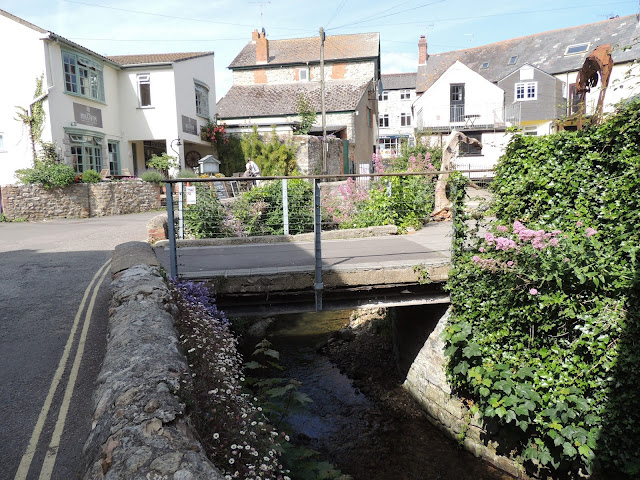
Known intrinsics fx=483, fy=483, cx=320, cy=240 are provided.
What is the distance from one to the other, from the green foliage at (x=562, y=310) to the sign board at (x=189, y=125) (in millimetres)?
19196

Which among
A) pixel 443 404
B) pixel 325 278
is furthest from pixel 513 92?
pixel 325 278

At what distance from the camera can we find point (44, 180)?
16062 millimetres

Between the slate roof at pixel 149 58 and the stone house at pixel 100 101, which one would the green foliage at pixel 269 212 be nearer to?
the stone house at pixel 100 101

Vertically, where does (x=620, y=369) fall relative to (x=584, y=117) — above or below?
below

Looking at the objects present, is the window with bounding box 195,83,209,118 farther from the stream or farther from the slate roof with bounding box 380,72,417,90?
the slate roof with bounding box 380,72,417,90

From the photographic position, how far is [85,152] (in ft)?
62.2

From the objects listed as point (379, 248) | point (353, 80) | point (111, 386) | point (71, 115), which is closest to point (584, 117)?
point (379, 248)

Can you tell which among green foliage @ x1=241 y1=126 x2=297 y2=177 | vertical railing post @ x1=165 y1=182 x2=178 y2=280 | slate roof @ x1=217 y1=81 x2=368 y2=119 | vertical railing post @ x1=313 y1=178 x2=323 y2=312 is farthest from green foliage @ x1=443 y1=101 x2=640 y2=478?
slate roof @ x1=217 y1=81 x2=368 y2=119

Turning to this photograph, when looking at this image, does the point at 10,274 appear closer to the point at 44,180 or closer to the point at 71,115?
the point at 44,180

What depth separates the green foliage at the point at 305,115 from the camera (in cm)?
2562

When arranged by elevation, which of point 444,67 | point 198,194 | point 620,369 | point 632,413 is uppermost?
point 444,67

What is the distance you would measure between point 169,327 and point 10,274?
466 centimetres

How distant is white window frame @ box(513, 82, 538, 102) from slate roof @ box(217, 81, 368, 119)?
12974 millimetres

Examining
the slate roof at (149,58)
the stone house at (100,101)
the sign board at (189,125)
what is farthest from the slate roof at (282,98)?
the sign board at (189,125)
